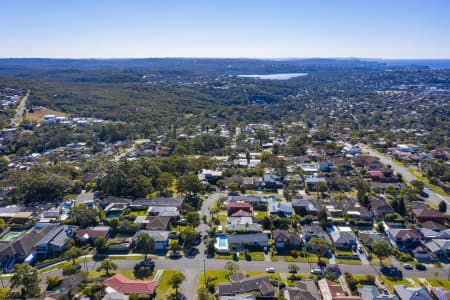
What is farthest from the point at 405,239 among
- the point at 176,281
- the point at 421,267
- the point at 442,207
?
the point at 176,281

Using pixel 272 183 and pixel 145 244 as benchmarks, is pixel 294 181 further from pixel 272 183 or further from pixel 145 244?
pixel 145 244

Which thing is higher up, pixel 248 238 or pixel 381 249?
pixel 381 249

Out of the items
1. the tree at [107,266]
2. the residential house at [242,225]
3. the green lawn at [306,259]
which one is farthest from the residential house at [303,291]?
the tree at [107,266]

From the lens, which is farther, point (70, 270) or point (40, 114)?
point (40, 114)

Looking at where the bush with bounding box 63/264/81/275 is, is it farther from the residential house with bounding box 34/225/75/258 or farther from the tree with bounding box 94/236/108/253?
the residential house with bounding box 34/225/75/258

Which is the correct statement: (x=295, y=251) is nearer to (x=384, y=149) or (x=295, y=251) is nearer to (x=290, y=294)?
(x=290, y=294)

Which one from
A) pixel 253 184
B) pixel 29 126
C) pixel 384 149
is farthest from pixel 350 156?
pixel 29 126

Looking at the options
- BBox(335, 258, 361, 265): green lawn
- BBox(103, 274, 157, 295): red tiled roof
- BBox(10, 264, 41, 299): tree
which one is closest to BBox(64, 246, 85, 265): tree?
BBox(10, 264, 41, 299): tree
